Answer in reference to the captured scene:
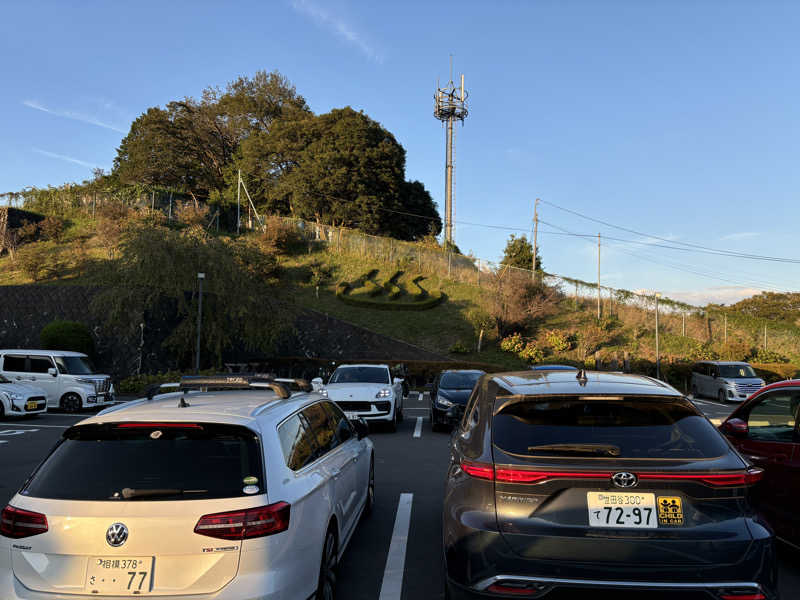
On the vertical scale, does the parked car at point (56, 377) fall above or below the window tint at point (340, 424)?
below

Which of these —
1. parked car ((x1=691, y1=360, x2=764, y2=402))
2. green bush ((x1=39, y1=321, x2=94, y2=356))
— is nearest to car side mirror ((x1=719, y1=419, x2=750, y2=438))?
parked car ((x1=691, y1=360, x2=764, y2=402))

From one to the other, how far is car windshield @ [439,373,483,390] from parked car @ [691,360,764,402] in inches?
610

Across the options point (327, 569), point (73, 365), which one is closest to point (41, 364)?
point (73, 365)

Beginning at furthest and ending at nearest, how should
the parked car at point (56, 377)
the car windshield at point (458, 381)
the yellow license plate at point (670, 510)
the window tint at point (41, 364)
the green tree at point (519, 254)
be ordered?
the green tree at point (519, 254)
the window tint at point (41, 364)
the parked car at point (56, 377)
the car windshield at point (458, 381)
the yellow license plate at point (670, 510)

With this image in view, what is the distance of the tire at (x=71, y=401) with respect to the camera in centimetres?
1833

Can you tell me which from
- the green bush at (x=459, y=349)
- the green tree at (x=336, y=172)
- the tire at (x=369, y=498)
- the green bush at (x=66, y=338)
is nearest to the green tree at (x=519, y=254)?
the green tree at (x=336, y=172)

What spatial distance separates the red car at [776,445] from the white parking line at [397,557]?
2.85 m

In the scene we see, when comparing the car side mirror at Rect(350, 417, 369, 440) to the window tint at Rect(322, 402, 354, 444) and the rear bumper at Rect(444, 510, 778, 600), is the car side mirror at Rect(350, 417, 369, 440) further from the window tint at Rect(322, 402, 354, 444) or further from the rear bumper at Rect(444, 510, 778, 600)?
the rear bumper at Rect(444, 510, 778, 600)

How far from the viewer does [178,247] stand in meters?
26.3

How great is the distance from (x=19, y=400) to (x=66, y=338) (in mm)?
11157

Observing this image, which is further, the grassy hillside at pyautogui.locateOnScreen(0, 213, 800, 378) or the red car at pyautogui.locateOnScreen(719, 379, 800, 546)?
the grassy hillside at pyautogui.locateOnScreen(0, 213, 800, 378)

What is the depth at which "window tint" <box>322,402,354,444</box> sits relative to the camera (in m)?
5.53

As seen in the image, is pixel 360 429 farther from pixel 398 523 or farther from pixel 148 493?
pixel 148 493

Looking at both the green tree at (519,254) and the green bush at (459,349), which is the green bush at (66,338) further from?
the green tree at (519,254)
